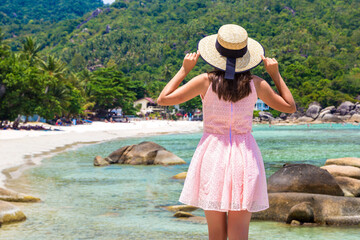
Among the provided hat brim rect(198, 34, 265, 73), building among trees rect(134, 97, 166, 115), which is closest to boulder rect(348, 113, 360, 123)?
building among trees rect(134, 97, 166, 115)

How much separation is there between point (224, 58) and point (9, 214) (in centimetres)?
561

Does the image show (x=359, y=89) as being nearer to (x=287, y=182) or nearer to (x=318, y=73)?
(x=318, y=73)

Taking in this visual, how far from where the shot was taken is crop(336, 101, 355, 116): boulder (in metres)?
86.8

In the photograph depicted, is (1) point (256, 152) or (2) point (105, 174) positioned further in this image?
(2) point (105, 174)

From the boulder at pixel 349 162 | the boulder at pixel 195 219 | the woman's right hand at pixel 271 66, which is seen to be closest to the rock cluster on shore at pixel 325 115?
the boulder at pixel 349 162

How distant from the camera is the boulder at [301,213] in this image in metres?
7.34

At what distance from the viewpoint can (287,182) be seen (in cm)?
859

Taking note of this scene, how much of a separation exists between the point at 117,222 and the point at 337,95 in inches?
3565

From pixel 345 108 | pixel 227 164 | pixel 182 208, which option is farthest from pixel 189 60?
pixel 345 108

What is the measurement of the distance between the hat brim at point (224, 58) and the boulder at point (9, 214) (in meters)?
5.43

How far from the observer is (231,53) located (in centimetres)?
279

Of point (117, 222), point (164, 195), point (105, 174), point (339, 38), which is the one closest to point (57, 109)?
point (105, 174)

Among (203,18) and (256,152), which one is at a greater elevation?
(203,18)

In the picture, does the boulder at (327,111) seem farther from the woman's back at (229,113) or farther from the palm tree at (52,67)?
the woman's back at (229,113)
